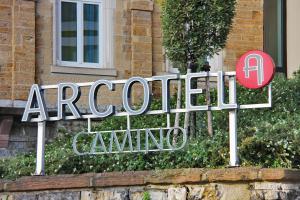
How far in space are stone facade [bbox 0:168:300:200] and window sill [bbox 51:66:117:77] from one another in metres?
4.92

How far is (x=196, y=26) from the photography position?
15.3 m

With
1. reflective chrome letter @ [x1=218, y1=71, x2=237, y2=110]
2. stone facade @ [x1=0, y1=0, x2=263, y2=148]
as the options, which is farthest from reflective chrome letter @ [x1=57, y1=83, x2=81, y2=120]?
stone facade @ [x1=0, y1=0, x2=263, y2=148]

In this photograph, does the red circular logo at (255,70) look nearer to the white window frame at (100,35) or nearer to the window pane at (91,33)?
the white window frame at (100,35)

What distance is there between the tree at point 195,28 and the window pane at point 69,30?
15.4ft

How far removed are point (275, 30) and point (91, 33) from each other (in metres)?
4.99

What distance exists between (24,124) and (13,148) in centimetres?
47

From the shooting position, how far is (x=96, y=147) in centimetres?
1463

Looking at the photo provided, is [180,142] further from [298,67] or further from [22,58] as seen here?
[298,67]

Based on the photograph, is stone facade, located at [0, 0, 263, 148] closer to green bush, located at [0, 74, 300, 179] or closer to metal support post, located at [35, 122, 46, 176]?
green bush, located at [0, 74, 300, 179]

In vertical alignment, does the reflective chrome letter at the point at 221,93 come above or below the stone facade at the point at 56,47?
below

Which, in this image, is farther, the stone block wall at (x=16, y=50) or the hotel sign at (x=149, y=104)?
the stone block wall at (x=16, y=50)

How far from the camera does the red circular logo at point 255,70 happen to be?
13516mm

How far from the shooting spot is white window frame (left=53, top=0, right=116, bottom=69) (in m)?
19.7

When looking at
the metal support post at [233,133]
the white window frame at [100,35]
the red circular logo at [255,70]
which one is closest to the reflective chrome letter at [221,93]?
the metal support post at [233,133]
